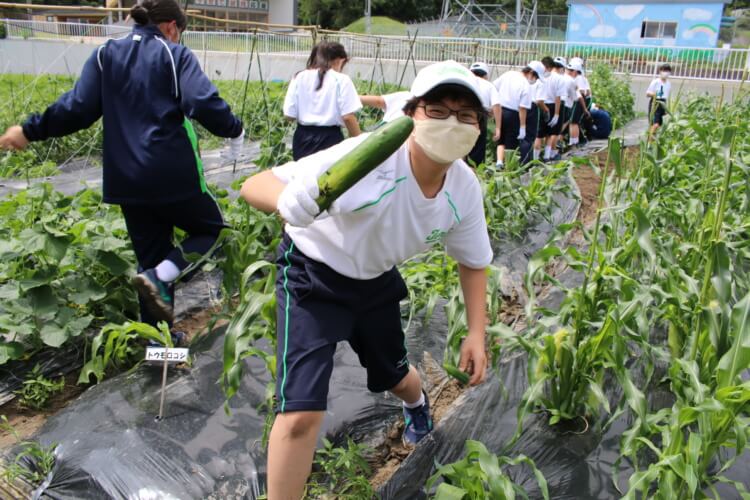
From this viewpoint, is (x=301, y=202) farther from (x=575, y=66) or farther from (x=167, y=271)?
(x=575, y=66)

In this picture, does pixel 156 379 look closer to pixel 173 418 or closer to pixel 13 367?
pixel 173 418

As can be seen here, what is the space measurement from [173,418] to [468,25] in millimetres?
37010

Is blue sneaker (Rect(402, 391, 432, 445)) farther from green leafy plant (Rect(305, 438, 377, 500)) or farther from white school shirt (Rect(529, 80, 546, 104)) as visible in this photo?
white school shirt (Rect(529, 80, 546, 104))

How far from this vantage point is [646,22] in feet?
102

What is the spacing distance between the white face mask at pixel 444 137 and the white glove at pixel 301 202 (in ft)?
1.22

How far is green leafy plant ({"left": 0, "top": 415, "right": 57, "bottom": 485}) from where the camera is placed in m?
2.14

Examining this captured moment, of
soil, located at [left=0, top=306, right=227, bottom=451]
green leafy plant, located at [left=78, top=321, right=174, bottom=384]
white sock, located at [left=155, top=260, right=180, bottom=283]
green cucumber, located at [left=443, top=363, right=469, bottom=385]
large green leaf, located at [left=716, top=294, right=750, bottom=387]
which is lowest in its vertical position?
soil, located at [left=0, top=306, right=227, bottom=451]

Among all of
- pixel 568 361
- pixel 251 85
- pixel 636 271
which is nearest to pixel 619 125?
pixel 251 85

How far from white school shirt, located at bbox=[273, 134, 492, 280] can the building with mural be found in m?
32.4

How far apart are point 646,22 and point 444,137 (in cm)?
3423

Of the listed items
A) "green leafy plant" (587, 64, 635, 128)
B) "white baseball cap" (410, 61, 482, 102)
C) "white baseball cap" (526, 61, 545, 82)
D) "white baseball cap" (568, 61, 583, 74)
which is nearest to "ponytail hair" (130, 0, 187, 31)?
"white baseball cap" (410, 61, 482, 102)

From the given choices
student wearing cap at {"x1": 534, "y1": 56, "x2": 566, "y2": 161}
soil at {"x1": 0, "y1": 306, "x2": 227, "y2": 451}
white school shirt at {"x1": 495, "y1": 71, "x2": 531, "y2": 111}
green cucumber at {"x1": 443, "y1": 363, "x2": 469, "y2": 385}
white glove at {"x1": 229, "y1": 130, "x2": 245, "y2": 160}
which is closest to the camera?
green cucumber at {"x1": 443, "y1": 363, "x2": 469, "y2": 385}

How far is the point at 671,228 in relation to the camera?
14.3ft

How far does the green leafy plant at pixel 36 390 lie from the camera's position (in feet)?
8.61
